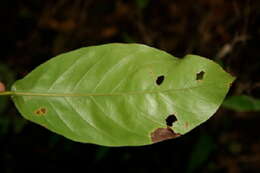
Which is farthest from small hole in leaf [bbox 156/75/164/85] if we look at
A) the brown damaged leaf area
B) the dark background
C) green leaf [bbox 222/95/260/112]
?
the dark background

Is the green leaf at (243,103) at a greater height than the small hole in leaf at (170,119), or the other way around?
the small hole in leaf at (170,119)

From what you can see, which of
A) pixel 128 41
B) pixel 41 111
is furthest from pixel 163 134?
pixel 128 41

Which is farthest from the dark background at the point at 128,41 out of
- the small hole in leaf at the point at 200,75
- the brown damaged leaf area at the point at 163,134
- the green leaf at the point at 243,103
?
the brown damaged leaf area at the point at 163,134

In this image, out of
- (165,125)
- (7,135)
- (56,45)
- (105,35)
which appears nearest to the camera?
(165,125)

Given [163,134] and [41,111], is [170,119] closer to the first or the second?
[163,134]

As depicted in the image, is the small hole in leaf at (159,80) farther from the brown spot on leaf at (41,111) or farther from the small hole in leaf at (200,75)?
the brown spot on leaf at (41,111)

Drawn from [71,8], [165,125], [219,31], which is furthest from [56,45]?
[165,125]

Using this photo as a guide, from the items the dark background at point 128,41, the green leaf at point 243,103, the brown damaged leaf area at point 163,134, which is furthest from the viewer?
the dark background at point 128,41

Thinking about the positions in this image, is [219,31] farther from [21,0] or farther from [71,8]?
[21,0]
